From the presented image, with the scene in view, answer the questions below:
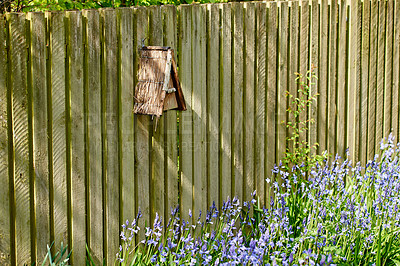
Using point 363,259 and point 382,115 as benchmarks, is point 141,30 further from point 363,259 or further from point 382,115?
point 382,115

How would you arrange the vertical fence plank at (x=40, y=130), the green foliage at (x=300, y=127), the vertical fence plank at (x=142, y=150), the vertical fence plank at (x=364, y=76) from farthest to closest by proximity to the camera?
1. the vertical fence plank at (x=364, y=76)
2. the green foliage at (x=300, y=127)
3. the vertical fence plank at (x=142, y=150)
4. the vertical fence plank at (x=40, y=130)

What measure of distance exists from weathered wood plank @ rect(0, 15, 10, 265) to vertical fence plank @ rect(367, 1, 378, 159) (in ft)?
12.3

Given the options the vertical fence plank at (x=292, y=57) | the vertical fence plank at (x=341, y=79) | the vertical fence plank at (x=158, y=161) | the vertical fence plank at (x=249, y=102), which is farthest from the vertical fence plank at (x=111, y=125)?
the vertical fence plank at (x=341, y=79)

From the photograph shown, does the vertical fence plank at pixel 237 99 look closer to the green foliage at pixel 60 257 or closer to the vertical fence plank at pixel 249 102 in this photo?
the vertical fence plank at pixel 249 102

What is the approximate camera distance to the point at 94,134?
3.59 meters

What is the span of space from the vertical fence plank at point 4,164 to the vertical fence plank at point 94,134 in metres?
0.54

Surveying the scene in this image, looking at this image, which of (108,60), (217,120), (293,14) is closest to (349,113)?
(293,14)

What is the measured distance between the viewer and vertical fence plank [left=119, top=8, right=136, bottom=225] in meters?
3.67

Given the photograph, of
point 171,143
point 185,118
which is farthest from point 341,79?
point 171,143

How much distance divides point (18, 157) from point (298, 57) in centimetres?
270

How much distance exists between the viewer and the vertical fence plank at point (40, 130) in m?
3.30

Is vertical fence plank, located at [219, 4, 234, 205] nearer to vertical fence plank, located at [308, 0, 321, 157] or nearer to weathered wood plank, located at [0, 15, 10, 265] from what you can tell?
vertical fence plank, located at [308, 0, 321, 157]

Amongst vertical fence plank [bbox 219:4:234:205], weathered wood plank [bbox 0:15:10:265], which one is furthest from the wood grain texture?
weathered wood plank [bbox 0:15:10:265]

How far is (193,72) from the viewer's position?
4059 mm
